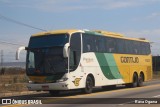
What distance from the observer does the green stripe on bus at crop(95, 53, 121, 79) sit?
25.3 metres

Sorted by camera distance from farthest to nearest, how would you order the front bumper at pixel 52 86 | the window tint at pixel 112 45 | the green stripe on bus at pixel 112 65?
the green stripe on bus at pixel 112 65
the window tint at pixel 112 45
the front bumper at pixel 52 86

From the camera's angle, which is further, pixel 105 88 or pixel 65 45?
pixel 105 88

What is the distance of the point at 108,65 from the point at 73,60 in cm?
455

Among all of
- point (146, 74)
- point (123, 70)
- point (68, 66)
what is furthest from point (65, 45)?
point (146, 74)

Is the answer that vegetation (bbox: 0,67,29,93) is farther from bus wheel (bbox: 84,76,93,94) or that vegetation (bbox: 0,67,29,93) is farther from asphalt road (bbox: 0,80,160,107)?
asphalt road (bbox: 0,80,160,107)

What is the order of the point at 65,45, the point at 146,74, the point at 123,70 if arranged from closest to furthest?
the point at 65,45 → the point at 123,70 → the point at 146,74

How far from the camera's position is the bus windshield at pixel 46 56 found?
21641mm

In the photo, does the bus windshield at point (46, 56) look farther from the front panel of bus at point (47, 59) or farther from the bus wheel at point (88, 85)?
the bus wheel at point (88, 85)

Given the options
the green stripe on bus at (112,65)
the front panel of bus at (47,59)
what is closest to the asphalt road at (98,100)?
the front panel of bus at (47,59)

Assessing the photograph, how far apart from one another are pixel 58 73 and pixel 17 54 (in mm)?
2440

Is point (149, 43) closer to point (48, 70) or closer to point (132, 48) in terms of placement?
point (132, 48)

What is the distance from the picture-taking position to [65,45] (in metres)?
21.2

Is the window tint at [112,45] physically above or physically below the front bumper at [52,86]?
above

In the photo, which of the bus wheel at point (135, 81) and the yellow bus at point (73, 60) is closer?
the yellow bus at point (73, 60)
